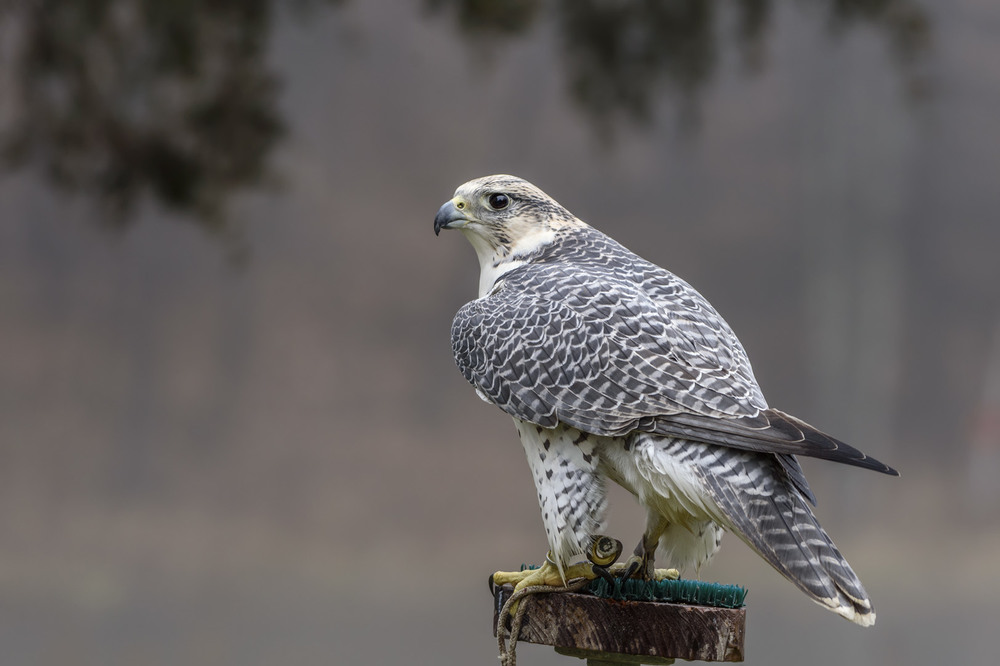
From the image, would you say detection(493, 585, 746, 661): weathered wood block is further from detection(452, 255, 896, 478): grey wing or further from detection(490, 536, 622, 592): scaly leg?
detection(452, 255, 896, 478): grey wing

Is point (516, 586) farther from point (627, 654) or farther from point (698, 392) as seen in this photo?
point (698, 392)

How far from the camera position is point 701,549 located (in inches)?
92.6

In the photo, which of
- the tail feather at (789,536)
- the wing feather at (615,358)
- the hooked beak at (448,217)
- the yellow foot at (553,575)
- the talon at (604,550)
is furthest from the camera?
the hooked beak at (448,217)

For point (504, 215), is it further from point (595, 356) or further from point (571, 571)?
point (571, 571)

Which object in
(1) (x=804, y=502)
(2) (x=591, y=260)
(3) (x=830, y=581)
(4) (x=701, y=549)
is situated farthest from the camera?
(2) (x=591, y=260)

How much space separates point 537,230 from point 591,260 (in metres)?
0.19

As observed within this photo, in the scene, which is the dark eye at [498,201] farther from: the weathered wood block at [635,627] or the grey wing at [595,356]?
the weathered wood block at [635,627]

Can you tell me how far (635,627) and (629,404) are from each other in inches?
22.0

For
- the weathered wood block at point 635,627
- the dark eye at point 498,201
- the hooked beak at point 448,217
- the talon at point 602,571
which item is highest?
the dark eye at point 498,201

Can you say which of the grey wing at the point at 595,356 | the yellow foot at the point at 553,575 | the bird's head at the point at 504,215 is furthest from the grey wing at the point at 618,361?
the yellow foot at the point at 553,575

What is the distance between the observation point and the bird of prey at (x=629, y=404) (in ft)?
6.27

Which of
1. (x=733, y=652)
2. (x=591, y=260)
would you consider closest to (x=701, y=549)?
(x=733, y=652)

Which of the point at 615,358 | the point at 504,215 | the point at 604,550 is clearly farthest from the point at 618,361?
the point at 504,215

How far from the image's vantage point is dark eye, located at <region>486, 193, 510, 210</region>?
2643mm
